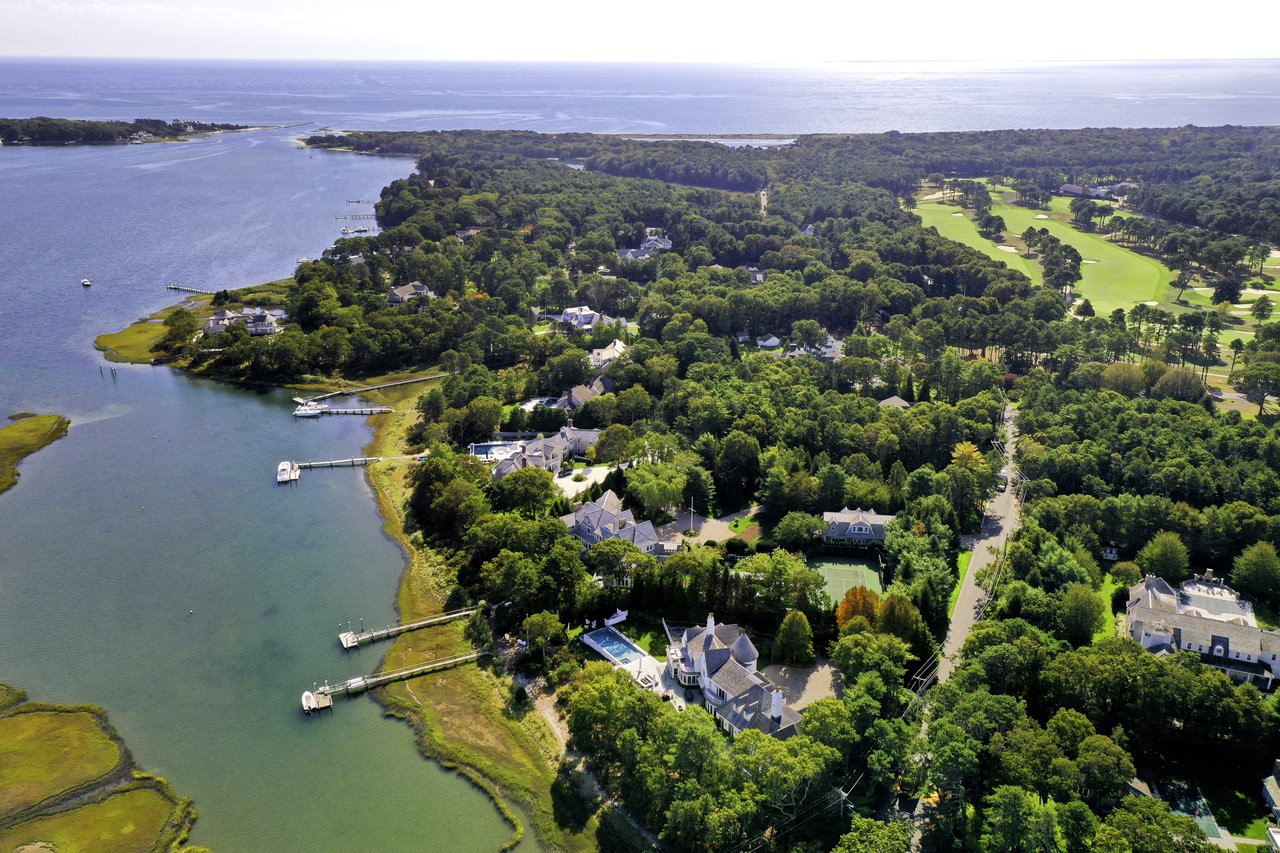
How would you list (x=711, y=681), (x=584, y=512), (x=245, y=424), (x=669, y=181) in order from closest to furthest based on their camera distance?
1. (x=711, y=681)
2. (x=584, y=512)
3. (x=245, y=424)
4. (x=669, y=181)

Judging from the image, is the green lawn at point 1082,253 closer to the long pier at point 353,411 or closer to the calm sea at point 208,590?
the long pier at point 353,411

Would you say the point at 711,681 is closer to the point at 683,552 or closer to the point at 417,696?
the point at 683,552

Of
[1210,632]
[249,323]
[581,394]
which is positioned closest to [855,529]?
[1210,632]

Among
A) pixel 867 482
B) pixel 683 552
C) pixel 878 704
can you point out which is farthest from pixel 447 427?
pixel 878 704

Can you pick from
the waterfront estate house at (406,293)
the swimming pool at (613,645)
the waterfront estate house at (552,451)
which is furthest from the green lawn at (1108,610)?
the waterfront estate house at (406,293)

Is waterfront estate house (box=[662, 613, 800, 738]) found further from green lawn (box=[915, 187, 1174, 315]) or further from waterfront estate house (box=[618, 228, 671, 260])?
waterfront estate house (box=[618, 228, 671, 260])

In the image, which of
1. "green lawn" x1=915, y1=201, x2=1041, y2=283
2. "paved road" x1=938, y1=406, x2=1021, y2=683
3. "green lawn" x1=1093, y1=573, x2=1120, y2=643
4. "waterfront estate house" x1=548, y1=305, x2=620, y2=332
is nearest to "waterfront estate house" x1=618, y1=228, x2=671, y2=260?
"waterfront estate house" x1=548, y1=305, x2=620, y2=332
